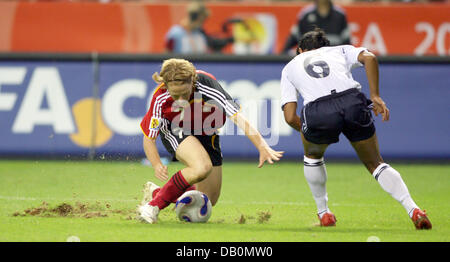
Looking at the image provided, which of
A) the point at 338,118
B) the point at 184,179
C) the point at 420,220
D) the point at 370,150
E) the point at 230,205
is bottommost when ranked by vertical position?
the point at 230,205

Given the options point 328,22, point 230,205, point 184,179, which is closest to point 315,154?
→ point 184,179

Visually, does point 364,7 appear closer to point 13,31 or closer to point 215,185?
point 13,31

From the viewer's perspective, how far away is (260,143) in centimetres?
753

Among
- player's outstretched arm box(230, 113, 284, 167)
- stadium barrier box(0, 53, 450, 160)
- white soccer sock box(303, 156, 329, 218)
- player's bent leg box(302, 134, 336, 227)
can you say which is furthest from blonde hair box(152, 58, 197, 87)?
stadium barrier box(0, 53, 450, 160)

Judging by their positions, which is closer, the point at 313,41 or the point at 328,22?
the point at 313,41

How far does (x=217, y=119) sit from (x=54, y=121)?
5233 millimetres

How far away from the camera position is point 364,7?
57.4 ft

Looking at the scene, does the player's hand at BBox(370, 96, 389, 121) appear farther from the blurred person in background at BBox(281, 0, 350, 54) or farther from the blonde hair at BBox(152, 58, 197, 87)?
the blurred person in background at BBox(281, 0, 350, 54)

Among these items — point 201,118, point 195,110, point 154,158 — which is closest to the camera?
point 154,158

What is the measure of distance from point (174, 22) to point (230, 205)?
29.3 ft

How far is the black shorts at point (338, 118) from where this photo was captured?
24.4ft

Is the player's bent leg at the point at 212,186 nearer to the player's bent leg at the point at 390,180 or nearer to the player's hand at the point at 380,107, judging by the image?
the player's bent leg at the point at 390,180

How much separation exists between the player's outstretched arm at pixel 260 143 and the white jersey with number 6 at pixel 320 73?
1.23ft

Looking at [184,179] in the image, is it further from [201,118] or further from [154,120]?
[201,118]
